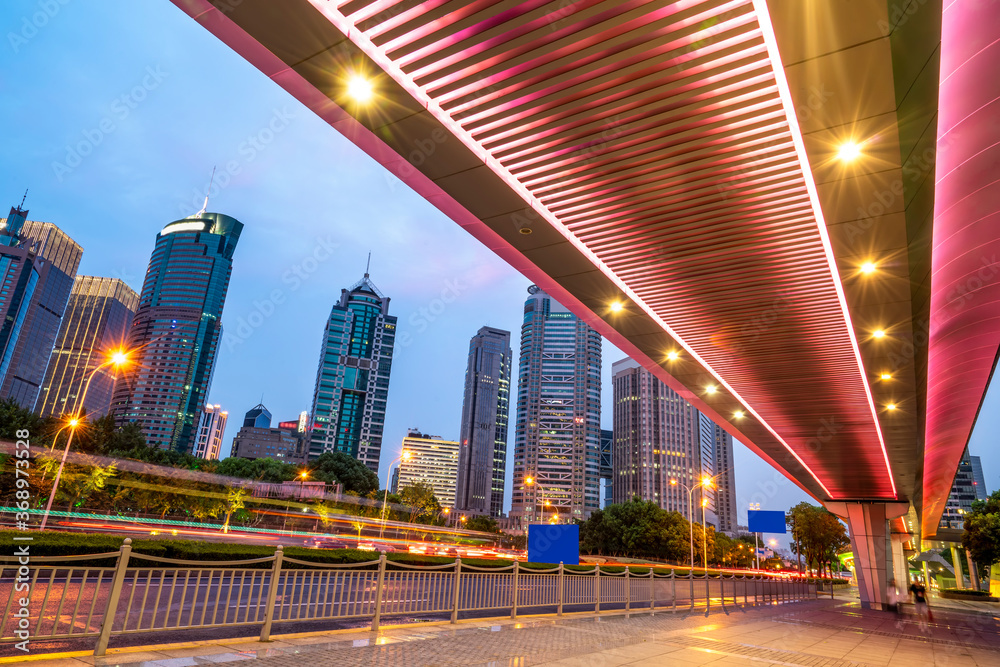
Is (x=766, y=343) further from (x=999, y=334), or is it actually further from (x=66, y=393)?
(x=66, y=393)

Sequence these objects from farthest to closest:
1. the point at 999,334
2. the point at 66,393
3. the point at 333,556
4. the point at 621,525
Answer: the point at 66,393 < the point at 621,525 < the point at 333,556 < the point at 999,334

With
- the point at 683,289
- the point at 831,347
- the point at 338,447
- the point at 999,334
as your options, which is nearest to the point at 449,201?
the point at 683,289

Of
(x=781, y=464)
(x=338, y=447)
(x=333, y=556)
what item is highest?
(x=338, y=447)

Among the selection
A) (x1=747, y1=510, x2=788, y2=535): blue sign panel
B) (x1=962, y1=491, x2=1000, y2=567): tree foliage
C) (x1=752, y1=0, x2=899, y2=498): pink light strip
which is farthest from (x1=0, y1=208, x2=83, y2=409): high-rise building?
(x1=962, y1=491, x2=1000, y2=567): tree foliage

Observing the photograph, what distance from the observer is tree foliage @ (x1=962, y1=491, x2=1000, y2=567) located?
124ft

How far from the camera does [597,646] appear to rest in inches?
372

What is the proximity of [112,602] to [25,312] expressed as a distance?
608ft

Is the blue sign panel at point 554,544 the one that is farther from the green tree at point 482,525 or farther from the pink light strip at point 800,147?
the green tree at point 482,525

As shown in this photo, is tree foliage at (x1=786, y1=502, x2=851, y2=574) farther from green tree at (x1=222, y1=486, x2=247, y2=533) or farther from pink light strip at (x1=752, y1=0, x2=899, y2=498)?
pink light strip at (x1=752, y1=0, x2=899, y2=498)

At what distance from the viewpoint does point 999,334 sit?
455 inches

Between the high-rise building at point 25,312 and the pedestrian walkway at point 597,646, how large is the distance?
147 metres

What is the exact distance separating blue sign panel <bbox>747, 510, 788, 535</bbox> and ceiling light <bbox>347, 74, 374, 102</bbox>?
3441 centimetres

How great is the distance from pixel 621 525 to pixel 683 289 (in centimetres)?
6223

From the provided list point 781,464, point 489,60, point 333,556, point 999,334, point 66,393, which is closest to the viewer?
point 489,60
